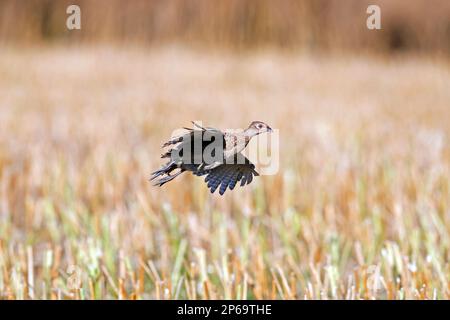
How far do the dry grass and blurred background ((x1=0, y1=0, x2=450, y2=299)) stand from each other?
10mm

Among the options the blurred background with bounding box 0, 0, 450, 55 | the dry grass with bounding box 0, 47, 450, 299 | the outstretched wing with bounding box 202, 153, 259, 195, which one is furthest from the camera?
the blurred background with bounding box 0, 0, 450, 55

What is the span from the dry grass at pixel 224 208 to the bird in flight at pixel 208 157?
90 centimetres

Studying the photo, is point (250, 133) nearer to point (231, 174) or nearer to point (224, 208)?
point (231, 174)

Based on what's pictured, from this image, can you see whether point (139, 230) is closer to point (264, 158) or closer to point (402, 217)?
point (402, 217)

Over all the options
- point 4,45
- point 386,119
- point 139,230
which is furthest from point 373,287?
point 4,45

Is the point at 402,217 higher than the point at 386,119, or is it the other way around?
the point at 386,119

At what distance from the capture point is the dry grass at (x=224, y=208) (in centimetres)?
191

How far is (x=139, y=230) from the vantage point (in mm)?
2393

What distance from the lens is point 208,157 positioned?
76cm

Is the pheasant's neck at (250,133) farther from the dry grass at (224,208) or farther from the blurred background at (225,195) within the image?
the dry grass at (224,208)

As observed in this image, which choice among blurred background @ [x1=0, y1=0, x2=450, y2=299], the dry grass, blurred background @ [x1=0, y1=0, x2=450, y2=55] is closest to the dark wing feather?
blurred background @ [x1=0, y1=0, x2=450, y2=299]

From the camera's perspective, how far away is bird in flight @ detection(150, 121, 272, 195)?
76 centimetres

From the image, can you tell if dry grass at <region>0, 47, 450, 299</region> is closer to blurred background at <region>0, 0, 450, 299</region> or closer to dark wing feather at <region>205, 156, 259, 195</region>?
blurred background at <region>0, 0, 450, 299</region>

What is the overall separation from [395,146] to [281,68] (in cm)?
489
